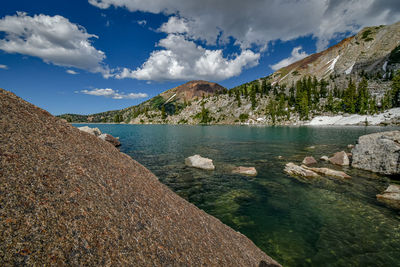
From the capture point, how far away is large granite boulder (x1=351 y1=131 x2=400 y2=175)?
1672 centimetres

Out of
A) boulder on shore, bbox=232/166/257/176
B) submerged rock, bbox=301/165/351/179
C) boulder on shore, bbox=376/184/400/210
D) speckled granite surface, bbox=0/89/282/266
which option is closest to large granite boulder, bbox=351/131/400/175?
submerged rock, bbox=301/165/351/179

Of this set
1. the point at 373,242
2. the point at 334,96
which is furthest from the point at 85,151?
the point at 334,96

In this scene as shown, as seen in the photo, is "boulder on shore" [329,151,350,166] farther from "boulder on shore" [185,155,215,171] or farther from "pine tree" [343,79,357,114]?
"pine tree" [343,79,357,114]

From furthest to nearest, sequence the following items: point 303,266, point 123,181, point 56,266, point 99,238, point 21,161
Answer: point 303,266, point 123,181, point 21,161, point 99,238, point 56,266

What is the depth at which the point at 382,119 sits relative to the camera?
3770 inches

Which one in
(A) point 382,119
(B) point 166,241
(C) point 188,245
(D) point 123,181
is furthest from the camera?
(A) point 382,119

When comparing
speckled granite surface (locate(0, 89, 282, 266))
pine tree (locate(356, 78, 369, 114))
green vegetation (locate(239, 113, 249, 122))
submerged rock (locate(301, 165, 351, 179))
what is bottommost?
submerged rock (locate(301, 165, 351, 179))

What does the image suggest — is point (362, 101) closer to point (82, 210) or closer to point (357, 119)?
point (357, 119)

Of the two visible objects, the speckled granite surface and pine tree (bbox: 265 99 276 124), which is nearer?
the speckled granite surface

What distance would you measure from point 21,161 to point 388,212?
627 inches

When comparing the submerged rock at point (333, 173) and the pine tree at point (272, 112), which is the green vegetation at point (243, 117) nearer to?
the pine tree at point (272, 112)

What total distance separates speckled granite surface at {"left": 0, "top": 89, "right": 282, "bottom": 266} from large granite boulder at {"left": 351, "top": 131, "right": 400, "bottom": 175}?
19.6m

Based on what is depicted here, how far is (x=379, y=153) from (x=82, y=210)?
80.3ft

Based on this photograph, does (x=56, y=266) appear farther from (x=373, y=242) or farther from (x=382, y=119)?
(x=382, y=119)
